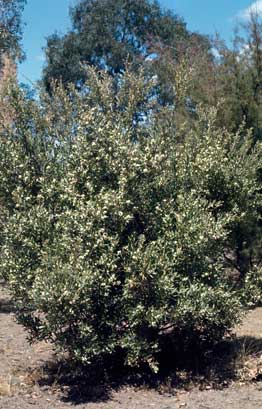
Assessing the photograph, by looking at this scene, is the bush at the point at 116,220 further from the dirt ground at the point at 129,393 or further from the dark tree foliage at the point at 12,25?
the dark tree foliage at the point at 12,25

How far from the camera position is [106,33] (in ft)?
93.6

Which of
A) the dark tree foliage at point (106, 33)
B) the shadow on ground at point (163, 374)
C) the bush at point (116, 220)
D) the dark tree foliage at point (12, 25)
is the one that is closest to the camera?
the bush at point (116, 220)

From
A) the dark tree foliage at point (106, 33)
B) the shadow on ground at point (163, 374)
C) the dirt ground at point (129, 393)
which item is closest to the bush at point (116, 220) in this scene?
the shadow on ground at point (163, 374)

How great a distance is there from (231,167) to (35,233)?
84.4 inches

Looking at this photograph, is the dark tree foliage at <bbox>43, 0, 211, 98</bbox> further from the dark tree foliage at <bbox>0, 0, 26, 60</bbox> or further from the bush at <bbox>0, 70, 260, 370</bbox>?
the bush at <bbox>0, 70, 260, 370</bbox>

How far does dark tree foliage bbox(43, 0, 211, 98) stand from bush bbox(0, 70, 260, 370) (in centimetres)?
2184

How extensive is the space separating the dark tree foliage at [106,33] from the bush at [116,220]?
21.8 metres

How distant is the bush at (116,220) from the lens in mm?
5594

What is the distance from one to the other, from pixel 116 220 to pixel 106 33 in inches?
947

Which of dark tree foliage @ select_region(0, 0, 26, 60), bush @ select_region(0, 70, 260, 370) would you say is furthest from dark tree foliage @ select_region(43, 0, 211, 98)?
bush @ select_region(0, 70, 260, 370)

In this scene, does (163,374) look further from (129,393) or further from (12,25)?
(12,25)

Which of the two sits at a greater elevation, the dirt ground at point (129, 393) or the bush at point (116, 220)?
the bush at point (116, 220)

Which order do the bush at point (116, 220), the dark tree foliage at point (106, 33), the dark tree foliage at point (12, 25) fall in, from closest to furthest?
1. the bush at point (116, 220)
2. the dark tree foliage at point (12, 25)
3. the dark tree foliage at point (106, 33)

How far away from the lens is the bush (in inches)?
220
